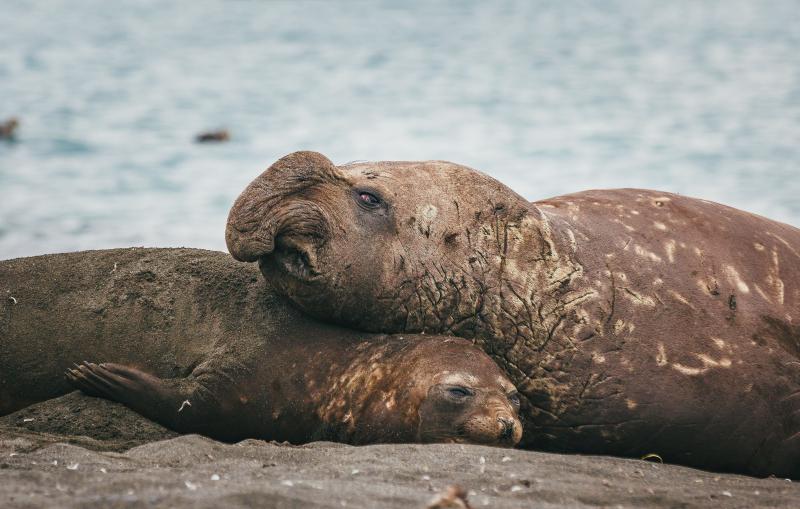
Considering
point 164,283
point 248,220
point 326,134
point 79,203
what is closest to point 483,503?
point 248,220

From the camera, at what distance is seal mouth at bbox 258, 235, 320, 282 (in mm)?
5508

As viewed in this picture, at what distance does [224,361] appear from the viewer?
222 inches

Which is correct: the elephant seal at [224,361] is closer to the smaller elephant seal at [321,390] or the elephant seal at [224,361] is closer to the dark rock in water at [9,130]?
the smaller elephant seal at [321,390]

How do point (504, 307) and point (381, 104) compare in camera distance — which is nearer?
point (504, 307)

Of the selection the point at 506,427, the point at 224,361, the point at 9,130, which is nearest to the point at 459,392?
the point at 506,427

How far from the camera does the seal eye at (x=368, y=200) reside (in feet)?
18.8

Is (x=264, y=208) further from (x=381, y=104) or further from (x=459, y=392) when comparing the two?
(x=381, y=104)

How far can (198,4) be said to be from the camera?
5553 cm

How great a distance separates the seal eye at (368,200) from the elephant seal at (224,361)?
0.58 metres

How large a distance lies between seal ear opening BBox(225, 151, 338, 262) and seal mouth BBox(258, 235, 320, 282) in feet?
0.27

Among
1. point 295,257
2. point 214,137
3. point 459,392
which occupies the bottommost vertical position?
point 459,392

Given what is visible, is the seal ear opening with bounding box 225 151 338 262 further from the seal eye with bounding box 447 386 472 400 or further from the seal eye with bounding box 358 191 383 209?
the seal eye with bounding box 447 386 472 400

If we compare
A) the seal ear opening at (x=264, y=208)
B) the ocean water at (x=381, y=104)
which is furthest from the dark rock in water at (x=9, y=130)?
the seal ear opening at (x=264, y=208)

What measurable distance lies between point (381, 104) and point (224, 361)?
22.5 m
